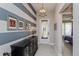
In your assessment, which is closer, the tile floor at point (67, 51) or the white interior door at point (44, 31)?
the tile floor at point (67, 51)

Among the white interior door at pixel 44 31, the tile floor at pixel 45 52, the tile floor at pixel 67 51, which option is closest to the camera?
the tile floor at pixel 67 51

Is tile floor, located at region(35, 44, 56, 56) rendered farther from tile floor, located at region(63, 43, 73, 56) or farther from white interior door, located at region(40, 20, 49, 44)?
white interior door, located at region(40, 20, 49, 44)

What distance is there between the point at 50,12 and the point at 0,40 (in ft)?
24.2

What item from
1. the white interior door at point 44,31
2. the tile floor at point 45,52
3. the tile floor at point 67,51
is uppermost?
the white interior door at point 44,31

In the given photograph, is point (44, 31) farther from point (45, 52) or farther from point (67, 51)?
point (67, 51)

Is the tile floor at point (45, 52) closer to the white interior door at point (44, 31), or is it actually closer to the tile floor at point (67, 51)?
the tile floor at point (67, 51)

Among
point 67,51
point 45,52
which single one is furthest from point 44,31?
point 67,51

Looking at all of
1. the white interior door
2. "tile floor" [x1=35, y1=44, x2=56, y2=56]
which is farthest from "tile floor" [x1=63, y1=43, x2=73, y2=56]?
the white interior door

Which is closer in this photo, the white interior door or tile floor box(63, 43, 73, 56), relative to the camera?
tile floor box(63, 43, 73, 56)

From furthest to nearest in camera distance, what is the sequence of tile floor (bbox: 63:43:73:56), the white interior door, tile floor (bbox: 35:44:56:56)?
the white interior door → tile floor (bbox: 35:44:56:56) → tile floor (bbox: 63:43:73:56)

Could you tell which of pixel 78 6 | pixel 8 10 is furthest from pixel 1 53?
pixel 78 6

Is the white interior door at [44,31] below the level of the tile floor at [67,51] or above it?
above

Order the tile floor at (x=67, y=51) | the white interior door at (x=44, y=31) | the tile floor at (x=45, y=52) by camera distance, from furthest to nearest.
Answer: the white interior door at (x=44, y=31), the tile floor at (x=45, y=52), the tile floor at (x=67, y=51)

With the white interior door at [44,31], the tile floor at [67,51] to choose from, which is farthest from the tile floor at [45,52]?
the white interior door at [44,31]
